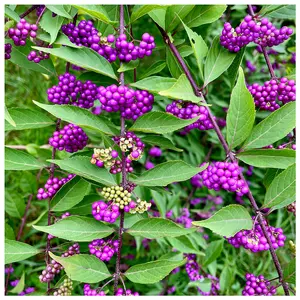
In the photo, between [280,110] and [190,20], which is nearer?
[280,110]

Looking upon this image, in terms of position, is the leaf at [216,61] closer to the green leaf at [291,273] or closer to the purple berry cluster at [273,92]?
the purple berry cluster at [273,92]

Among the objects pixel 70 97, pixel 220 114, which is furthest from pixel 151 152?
pixel 70 97

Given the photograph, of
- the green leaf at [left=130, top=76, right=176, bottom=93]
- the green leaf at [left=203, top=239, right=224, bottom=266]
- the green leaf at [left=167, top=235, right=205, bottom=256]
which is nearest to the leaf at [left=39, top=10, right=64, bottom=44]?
the green leaf at [left=130, top=76, right=176, bottom=93]

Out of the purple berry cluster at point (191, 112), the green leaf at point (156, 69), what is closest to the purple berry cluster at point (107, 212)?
the purple berry cluster at point (191, 112)

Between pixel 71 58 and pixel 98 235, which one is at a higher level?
pixel 71 58

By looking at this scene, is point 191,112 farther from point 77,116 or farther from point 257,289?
point 257,289

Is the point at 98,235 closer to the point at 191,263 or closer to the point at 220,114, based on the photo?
the point at 191,263
